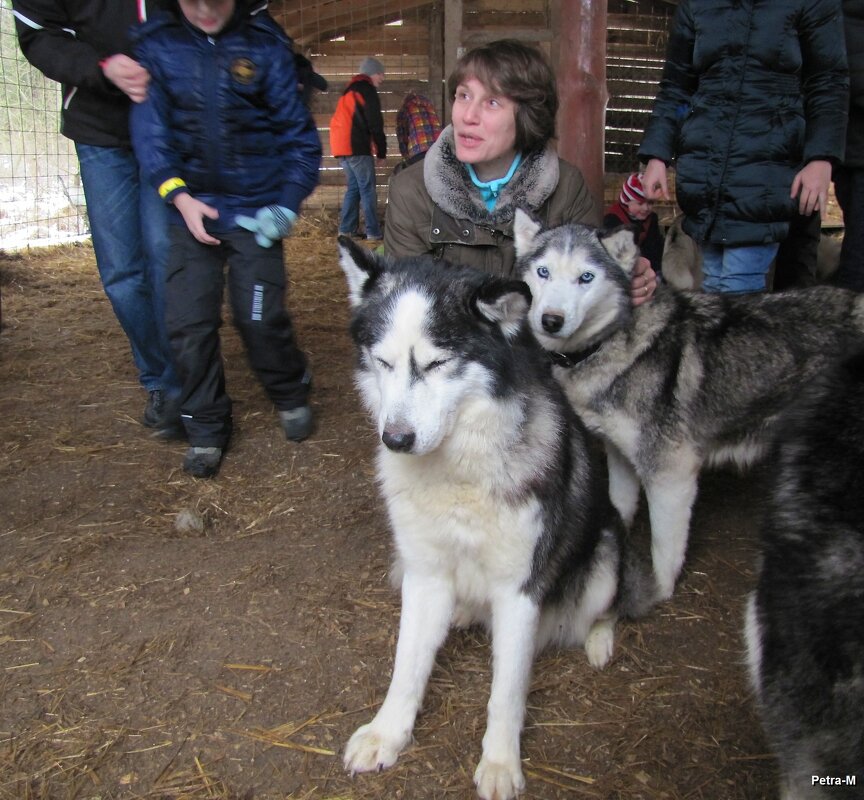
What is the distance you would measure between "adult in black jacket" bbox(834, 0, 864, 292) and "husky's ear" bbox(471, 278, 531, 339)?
224 cm

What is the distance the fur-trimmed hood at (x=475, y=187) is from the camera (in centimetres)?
285

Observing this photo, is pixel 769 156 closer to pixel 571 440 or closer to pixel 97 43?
pixel 571 440

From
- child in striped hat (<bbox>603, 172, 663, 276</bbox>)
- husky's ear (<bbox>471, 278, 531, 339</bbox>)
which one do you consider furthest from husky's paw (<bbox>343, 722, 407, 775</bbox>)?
child in striped hat (<bbox>603, 172, 663, 276</bbox>)

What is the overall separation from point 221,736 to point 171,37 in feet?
8.70

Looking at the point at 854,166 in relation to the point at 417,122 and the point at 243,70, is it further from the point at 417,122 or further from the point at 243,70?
the point at 417,122

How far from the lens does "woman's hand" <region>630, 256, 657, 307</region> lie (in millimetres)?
2840

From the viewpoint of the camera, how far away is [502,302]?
1.82 m

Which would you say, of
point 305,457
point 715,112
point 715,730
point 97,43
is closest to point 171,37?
point 97,43

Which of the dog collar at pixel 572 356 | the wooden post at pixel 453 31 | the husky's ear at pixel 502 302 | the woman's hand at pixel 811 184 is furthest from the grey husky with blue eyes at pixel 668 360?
the wooden post at pixel 453 31

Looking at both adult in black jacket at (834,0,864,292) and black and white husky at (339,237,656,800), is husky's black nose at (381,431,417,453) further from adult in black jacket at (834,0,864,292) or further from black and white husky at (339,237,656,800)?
adult in black jacket at (834,0,864,292)

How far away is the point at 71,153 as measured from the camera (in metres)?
9.16

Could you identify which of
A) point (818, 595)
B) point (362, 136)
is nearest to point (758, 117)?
point (818, 595)

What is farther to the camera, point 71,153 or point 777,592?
point 71,153

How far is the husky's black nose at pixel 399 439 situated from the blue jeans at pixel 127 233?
85.5 inches
